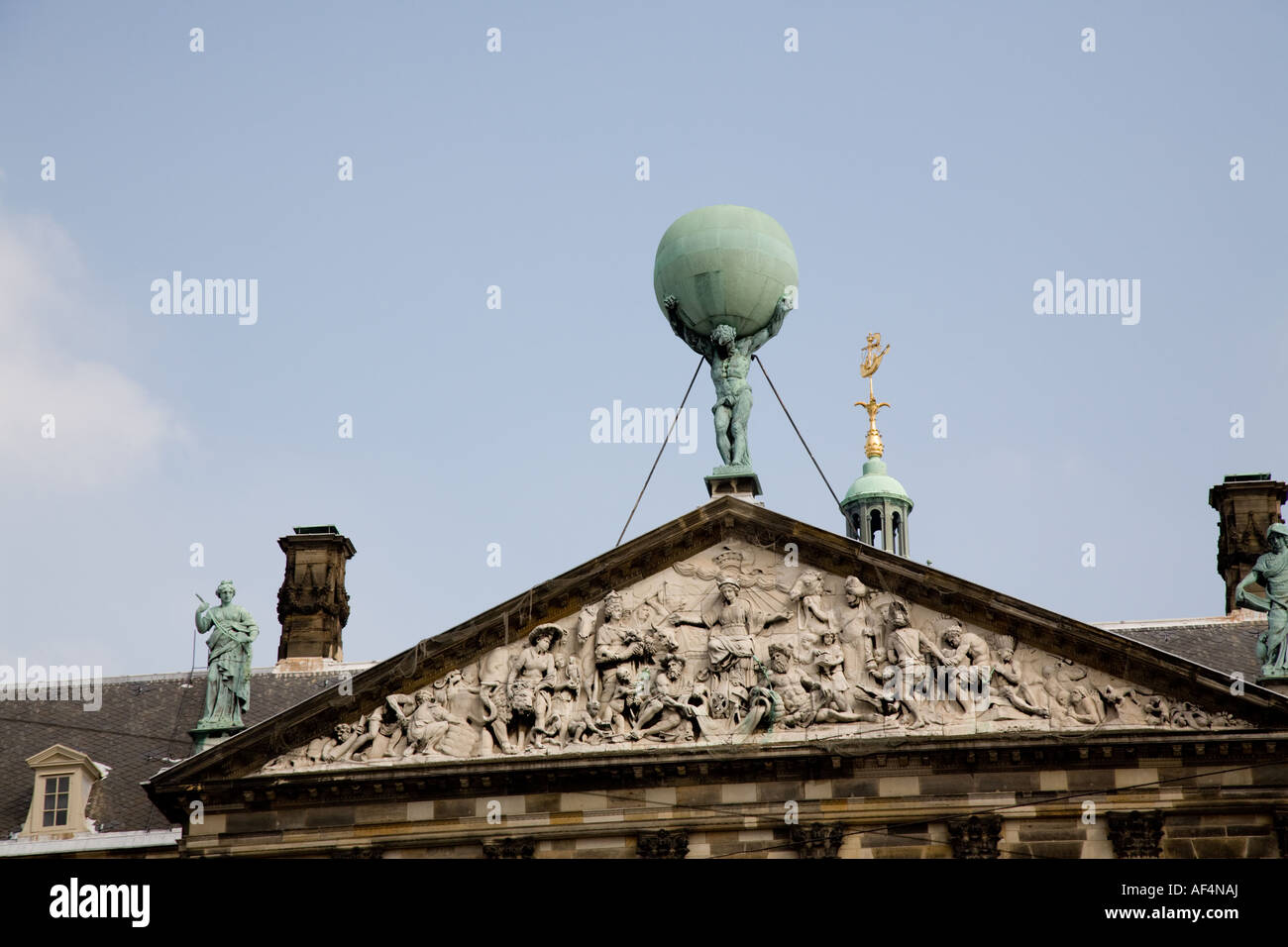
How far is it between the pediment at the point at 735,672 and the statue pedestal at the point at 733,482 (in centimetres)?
86

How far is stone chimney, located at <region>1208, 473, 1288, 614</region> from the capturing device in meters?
37.5

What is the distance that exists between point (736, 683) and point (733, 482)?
2828 millimetres

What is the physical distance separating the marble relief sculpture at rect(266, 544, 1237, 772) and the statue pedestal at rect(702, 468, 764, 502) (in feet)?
3.24

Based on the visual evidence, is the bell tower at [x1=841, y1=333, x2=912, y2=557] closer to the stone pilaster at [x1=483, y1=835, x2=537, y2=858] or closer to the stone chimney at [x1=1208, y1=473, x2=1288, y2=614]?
the stone chimney at [x1=1208, y1=473, x2=1288, y2=614]

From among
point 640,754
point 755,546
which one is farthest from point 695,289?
point 640,754

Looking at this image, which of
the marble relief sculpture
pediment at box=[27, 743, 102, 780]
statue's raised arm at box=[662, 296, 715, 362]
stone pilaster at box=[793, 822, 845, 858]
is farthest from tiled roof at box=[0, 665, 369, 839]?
stone pilaster at box=[793, 822, 845, 858]

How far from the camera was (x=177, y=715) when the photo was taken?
3525 centimetres

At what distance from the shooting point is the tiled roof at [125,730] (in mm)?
32625

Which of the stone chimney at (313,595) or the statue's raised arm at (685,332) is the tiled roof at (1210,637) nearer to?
the statue's raised arm at (685,332)

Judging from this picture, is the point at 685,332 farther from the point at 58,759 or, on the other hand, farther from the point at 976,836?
the point at 58,759

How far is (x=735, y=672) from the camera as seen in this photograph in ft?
93.5

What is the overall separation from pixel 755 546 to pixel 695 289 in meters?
3.81

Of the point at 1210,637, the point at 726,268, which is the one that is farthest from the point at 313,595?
the point at 1210,637
